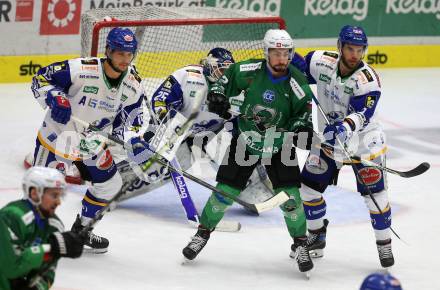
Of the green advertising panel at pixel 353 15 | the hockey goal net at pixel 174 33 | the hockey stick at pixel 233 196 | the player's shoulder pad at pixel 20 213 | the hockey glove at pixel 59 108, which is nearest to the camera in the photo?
the player's shoulder pad at pixel 20 213

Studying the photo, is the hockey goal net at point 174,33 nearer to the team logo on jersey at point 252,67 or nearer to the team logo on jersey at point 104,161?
the team logo on jersey at point 104,161

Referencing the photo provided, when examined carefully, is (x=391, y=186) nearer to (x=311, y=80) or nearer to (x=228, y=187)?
(x=311, y=80)

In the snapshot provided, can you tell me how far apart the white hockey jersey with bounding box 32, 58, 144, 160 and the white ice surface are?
66 cm

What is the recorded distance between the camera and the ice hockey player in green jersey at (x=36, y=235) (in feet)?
14.4

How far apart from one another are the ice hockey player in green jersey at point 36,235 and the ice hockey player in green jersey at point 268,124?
5.20 feet

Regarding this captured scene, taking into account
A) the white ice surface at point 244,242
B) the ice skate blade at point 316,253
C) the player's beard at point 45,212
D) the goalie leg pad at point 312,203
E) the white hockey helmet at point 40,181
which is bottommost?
the white ice surface at point 244,242

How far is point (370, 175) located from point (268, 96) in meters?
0.75

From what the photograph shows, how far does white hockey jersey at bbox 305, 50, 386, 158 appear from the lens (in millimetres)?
6039

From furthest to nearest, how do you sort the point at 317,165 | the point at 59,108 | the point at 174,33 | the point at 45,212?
the point at 174,33, the point at 317,165, the point at 59,108, the point at 45,212

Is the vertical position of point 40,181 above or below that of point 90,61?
below

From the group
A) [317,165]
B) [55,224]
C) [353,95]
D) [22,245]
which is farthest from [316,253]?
[22,245]

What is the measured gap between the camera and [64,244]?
14.8 ft

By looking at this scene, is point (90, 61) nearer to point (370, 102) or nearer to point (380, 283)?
point (370, 102)

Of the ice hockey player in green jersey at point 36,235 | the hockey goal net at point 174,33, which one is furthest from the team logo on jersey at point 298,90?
the hockey goal net at point 174,33
